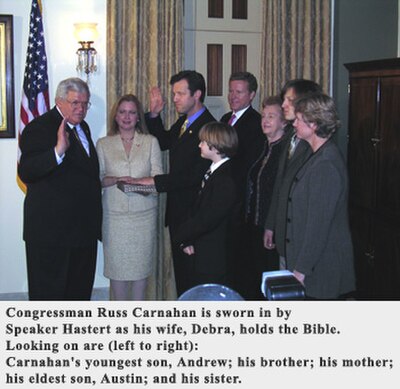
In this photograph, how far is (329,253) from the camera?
276cm

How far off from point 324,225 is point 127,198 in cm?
155

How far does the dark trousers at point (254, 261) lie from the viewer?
378cm

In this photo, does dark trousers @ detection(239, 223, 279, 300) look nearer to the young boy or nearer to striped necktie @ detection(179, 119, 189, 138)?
the young boy

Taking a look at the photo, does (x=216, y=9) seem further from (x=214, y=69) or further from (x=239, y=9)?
(x=214, y=69)

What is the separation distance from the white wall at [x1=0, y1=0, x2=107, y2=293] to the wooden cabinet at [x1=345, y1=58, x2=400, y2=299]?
6.55 feet

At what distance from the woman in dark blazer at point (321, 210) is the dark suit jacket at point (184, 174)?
1008mm

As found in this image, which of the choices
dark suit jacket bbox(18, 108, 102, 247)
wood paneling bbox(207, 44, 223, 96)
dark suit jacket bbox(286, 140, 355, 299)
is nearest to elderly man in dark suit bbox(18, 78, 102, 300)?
dark suit jacket bbox(18, 108, 102, 247)

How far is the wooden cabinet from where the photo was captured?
4188 millimetres

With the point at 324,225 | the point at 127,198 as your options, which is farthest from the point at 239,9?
the point at 324,225

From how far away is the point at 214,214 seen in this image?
3.17 metres

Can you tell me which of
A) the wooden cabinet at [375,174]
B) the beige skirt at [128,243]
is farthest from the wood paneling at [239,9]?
the beige skirt at [128,243]

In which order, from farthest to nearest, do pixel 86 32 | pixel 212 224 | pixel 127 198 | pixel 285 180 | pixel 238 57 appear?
pixel 238 57, pixel 86 32, pixel 127 198, pixel 212 224, pixel 285 180
